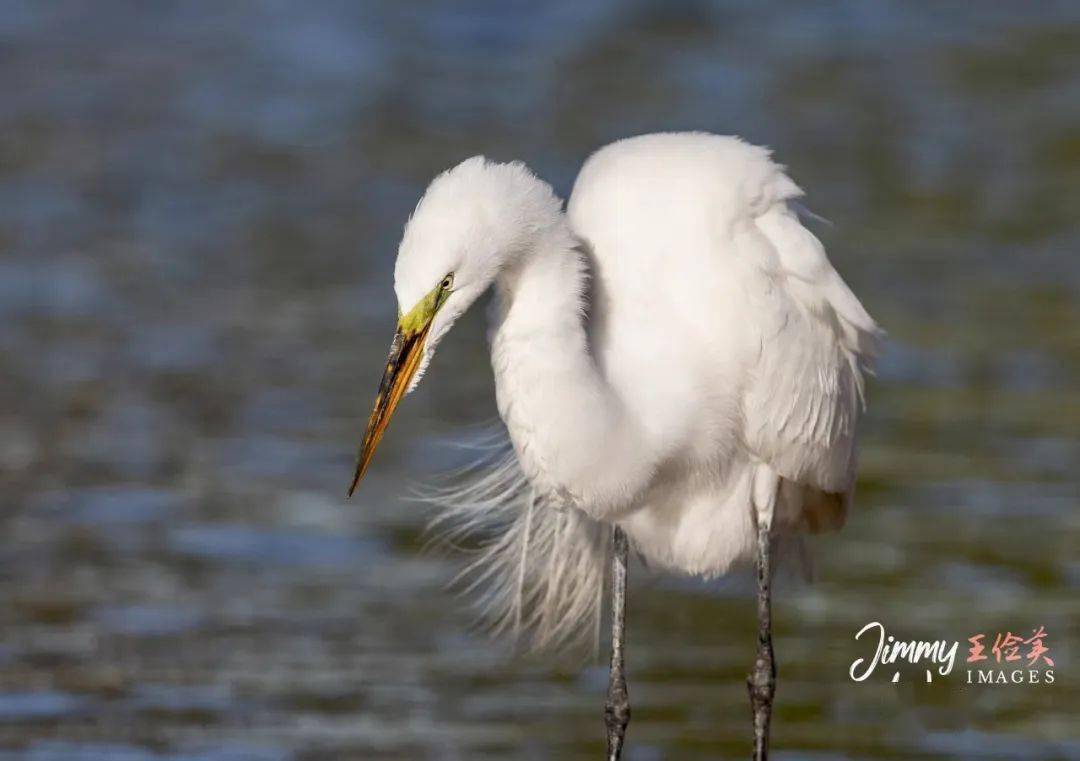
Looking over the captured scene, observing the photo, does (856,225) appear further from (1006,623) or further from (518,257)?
(518,257)

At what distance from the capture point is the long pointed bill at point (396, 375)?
187 inches

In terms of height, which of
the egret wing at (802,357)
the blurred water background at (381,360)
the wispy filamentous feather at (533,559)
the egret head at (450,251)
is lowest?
the blurred water background at (381,360)

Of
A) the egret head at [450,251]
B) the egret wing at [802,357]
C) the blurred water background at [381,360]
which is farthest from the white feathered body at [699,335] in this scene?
the blurred water background at [381,360]

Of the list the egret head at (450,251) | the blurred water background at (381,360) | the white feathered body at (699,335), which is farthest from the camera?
the blurred water background at (381,360)

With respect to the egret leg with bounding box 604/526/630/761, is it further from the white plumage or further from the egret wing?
the egret wing

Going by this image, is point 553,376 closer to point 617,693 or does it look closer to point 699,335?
point 699,335

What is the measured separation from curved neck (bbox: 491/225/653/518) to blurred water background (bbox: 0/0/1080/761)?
1371 millimetres

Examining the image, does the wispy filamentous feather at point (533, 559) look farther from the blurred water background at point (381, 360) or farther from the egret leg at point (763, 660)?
the egret leg at point (763, 660)

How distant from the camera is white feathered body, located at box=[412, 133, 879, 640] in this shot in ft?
16.4

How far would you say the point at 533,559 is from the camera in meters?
6.46

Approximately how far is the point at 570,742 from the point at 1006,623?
1.71 m

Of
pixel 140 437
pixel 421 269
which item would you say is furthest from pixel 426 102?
pixel 421 269

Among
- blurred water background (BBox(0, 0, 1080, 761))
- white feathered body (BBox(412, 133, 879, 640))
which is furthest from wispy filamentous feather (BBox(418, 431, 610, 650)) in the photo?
white feathered body (BBox(412, 133, 879, 640))

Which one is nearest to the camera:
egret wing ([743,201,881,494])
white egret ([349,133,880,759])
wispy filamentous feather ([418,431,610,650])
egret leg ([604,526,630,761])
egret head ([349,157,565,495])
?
egret head ([349,157,565,495])
